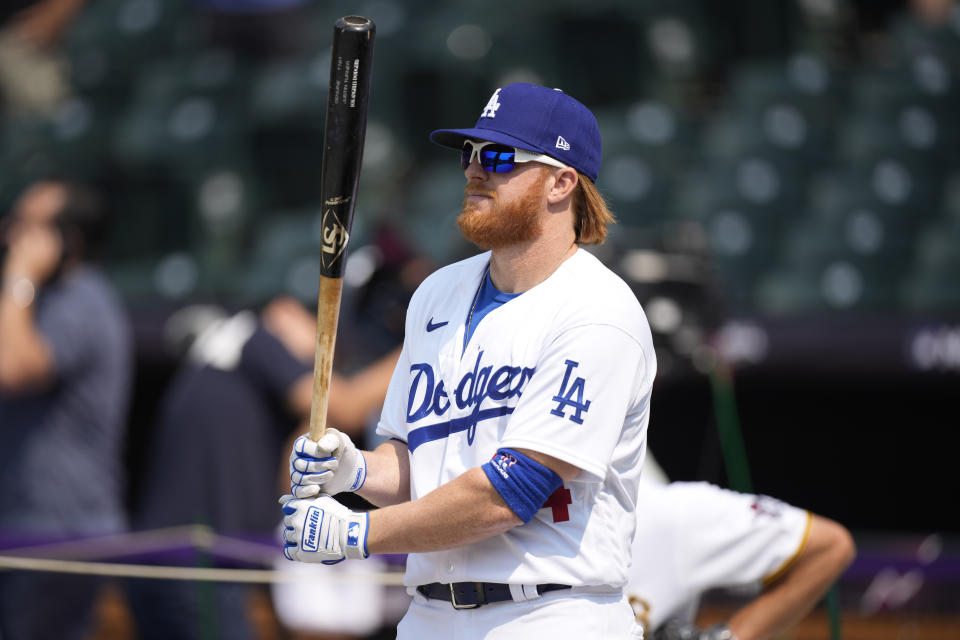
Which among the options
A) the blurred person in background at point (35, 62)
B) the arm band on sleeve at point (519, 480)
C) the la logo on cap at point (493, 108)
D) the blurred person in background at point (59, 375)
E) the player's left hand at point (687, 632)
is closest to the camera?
the arm band on sleeve at point (519, 480)

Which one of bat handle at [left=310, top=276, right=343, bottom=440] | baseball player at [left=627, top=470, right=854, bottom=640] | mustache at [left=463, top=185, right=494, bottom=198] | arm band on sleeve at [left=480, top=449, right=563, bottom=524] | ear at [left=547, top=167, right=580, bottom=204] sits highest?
ear at [left=547, top=167, right=580, bottom=204]

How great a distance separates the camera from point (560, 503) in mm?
1998

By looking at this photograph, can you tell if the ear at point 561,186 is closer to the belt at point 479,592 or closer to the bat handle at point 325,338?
the bat handle at point 325,338

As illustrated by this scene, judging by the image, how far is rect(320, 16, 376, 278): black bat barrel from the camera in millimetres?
2029

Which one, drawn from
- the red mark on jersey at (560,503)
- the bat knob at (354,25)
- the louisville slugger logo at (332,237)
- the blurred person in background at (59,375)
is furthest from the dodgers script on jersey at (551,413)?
the blurred person in background at (59,375)

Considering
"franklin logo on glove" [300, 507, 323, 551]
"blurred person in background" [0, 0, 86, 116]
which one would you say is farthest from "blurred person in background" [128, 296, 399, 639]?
"blurred person in background" [0, 0, 86, 116]

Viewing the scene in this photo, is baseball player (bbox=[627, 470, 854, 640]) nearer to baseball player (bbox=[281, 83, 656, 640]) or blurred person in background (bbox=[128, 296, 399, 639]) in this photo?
baseball player (bbox=[281, 83, 656, 640])

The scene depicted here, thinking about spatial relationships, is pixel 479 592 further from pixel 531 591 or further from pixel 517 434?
pixel 517 434

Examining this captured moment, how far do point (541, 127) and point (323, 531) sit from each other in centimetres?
73

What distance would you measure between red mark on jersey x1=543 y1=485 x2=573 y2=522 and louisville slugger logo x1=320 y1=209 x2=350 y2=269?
1.81ft

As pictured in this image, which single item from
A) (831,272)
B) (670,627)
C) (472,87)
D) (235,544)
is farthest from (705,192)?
(670,627)

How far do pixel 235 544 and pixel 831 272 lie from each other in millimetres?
4084

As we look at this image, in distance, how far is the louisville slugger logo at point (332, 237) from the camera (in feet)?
7.06

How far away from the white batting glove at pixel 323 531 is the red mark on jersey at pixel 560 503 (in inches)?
11.4
